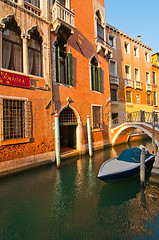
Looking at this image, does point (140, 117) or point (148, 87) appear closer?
point (140, 117)

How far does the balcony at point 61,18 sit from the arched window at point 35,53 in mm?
1222

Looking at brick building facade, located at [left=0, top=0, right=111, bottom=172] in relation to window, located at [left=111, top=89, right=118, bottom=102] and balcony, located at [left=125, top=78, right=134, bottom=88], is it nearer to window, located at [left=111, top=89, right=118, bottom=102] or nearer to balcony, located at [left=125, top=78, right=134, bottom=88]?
window, located at [left=111, top=89, right=118, bottom=102]

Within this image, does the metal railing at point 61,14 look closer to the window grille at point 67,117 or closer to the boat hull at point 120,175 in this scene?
the window grille at point 67,117

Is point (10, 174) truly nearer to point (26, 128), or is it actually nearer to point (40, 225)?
point (26, 128)

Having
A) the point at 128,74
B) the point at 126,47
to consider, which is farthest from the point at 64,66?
the point at 126,47

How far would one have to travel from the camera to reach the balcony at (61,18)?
24.4 feet

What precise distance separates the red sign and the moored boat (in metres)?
5.58

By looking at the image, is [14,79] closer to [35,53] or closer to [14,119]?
[14,119]

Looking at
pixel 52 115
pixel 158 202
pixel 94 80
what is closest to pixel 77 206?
pixel 158 202

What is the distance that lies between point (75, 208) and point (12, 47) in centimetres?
770

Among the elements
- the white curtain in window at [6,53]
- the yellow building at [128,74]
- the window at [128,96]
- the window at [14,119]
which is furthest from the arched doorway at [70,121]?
the window at [128,96]

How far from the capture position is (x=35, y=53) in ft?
24.1

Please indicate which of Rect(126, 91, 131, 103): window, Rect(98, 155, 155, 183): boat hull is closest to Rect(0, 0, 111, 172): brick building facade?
Rect(98, 155, 155, 183): boat hull

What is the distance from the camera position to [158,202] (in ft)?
13.7
